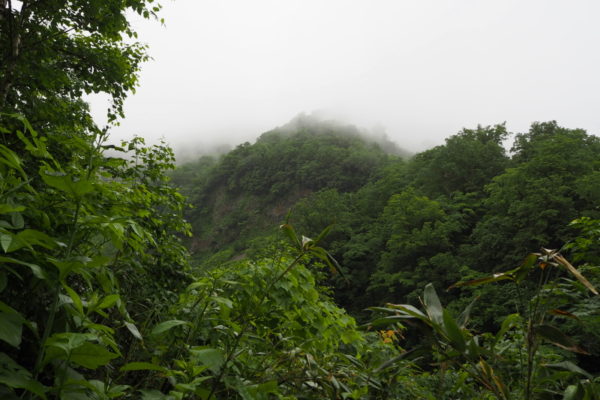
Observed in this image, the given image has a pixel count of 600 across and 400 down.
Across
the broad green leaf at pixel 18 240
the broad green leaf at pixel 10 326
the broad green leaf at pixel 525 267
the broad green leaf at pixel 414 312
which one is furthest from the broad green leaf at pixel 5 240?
the broad green leaf at pixel 525 267

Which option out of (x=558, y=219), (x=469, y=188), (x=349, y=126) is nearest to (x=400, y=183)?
(x=469, y=188)

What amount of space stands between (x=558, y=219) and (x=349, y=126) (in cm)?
7129

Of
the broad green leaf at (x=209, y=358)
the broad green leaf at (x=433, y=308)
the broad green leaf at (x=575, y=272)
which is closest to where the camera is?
the broad green leaf at (x=575, y=272)

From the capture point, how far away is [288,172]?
61562 mm

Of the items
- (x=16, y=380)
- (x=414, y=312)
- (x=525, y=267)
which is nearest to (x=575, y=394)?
(x=525, y=267)

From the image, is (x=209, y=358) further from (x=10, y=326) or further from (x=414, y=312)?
(x=414, y=312)

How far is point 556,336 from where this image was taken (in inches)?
34.1

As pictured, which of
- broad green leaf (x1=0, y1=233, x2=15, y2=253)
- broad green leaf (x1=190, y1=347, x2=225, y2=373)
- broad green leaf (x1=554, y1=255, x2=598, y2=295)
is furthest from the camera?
broad green leaf (x1=190, y1=347, x2=225, y2=373)

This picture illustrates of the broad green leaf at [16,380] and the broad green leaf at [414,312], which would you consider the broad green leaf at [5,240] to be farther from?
the broad green leaf at [414,312]

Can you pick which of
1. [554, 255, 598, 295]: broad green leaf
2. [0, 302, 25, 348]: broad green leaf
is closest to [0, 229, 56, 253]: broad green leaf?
[0, 302, 25, 348]: broad green leaf

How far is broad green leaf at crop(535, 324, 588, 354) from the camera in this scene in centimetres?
82

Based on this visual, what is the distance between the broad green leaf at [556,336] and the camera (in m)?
0.82

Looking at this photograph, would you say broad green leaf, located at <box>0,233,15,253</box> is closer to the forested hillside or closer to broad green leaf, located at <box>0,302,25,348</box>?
the forested hillside

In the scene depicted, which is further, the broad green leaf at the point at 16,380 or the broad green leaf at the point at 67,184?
the broad green leaf at the point at 67,184
